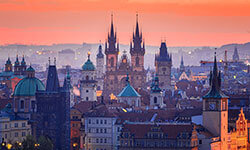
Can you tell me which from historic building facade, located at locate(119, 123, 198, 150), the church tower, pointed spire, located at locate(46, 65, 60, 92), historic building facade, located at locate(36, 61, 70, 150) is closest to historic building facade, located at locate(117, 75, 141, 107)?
pointed spire, located at locate(46, 65, 60, 92)

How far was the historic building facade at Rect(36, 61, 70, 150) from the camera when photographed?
132m

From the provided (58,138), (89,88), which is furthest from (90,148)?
(89,88)

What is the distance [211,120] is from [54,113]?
20.9 metres

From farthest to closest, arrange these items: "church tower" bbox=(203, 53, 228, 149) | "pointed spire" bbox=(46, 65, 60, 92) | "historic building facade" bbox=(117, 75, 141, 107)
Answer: "historic building facade" bbox=(117, 75, 141, 107) < "pointed spire" bbox=(46, 65, 60, 92) < "church tower" bbox=(203, 53, 228, 149)

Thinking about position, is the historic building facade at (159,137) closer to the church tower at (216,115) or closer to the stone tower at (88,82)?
the church tower at (216,115)

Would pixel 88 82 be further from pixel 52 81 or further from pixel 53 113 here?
pixel 53 113

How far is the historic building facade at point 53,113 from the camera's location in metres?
132

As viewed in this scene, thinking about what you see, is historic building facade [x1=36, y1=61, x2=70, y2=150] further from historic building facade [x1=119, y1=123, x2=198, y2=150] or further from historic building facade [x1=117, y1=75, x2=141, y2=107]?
historic building facade [x1=117, y1=75, x2=141, y2=107]

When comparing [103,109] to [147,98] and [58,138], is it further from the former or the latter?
[147,98]

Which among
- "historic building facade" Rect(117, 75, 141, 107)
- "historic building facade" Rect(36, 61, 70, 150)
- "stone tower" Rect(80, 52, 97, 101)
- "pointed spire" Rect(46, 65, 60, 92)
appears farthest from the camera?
"stone tower" Rect(80, 52, 97, 101)

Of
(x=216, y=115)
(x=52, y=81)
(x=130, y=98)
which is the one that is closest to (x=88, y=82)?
(x=130, y=98)

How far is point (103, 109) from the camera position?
433ft

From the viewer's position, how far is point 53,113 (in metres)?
134

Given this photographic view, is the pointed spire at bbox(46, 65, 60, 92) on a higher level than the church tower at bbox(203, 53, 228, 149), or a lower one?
higher
